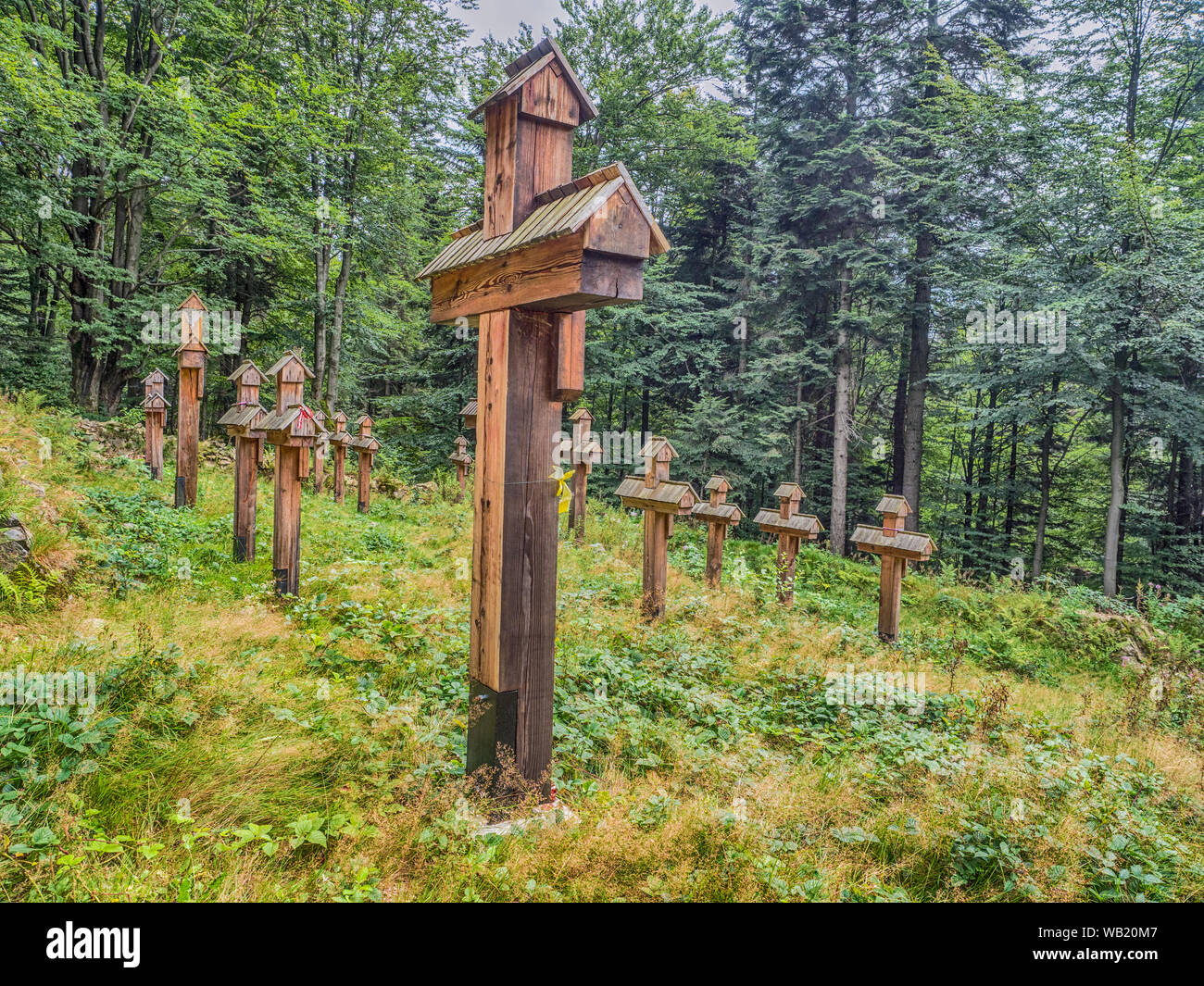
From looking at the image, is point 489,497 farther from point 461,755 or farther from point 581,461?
point 581,461

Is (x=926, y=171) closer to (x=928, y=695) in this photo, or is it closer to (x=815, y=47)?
(x=815, y=47)

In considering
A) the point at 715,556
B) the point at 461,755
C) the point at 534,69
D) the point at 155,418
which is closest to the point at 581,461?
the point at 715,556

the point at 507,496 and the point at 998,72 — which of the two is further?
the point at 998,72

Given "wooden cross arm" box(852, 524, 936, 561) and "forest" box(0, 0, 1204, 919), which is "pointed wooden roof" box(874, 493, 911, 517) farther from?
"wooden cross arm" box(852, 524, 936, 561)

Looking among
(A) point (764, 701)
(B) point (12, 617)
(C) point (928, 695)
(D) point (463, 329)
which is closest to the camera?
(B) point (12, 617)

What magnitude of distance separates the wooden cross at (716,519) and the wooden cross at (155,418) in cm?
808

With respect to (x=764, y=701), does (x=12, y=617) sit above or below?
above

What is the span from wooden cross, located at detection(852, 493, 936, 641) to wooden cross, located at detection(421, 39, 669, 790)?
5.84 m

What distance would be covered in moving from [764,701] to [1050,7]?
16524 millimetres

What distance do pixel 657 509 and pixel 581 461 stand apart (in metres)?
3.28

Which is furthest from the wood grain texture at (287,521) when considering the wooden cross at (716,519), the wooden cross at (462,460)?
the wooden cross at (462,460)

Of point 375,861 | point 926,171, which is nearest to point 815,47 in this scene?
point 926,171

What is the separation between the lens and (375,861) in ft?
7.45
